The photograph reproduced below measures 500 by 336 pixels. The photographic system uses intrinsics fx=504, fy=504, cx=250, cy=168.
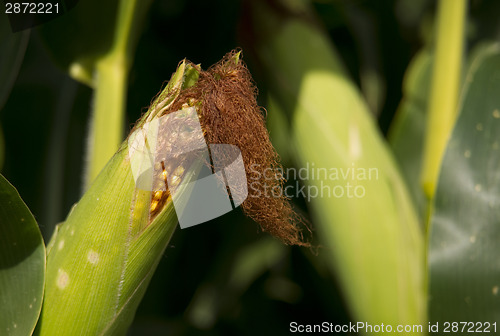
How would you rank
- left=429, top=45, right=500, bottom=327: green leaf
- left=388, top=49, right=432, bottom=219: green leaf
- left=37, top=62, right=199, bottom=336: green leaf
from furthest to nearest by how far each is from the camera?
left=388, top=49, right=432, bottom=219: green leaf < left=429, top=45, right=500, bottom=327: green leaf < left=37, top=62, right=199, bottom=336: green leaf

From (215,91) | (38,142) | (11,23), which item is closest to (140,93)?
(38,142)

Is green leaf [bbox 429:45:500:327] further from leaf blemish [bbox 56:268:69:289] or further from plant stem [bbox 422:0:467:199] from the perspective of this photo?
leaf blemish [bbox 56:268:69:289]

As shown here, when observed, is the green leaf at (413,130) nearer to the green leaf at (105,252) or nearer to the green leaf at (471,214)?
the green leaf at (471,214)

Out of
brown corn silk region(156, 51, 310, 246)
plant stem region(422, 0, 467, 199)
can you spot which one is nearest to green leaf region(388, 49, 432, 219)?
plant stem region(422, 0, 467, 199)

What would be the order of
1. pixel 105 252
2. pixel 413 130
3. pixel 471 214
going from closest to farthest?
pixel 105 252, pixel 471 214, pixel 413 130

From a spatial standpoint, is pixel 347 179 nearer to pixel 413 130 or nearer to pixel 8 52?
pixel 413 130

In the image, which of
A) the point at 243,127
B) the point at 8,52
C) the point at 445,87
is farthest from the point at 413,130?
the point at 8,52
